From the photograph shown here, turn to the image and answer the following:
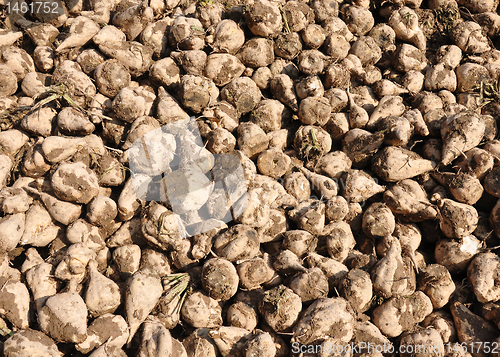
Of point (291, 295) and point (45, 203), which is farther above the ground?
point (291, 295)

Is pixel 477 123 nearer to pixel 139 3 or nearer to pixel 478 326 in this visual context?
pixel 478 326

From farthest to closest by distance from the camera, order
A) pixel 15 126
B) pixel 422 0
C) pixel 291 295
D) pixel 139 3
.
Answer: pixel 422 0 < pixel 139 3 < pixel 15 126 < pixel 291 295

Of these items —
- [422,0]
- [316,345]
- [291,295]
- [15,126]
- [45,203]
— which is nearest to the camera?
[316,345]

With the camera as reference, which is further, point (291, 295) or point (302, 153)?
point (302, 153)

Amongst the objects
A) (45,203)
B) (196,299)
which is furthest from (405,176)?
(45,203)

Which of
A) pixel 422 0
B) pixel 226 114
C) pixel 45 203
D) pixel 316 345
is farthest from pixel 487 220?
pixel 45 203

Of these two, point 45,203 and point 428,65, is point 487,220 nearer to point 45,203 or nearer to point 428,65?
point 428,65

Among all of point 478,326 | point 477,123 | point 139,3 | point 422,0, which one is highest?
point 422,0
